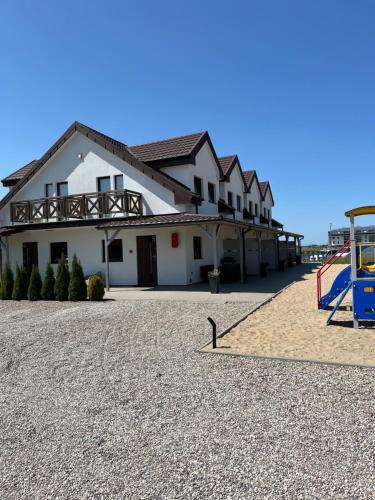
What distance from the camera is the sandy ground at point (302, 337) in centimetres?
629

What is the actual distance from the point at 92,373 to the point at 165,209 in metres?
12.5

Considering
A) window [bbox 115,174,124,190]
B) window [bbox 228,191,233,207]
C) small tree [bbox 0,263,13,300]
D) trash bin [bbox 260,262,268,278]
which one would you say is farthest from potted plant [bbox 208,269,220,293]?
window [bbox 228,191,233,207]

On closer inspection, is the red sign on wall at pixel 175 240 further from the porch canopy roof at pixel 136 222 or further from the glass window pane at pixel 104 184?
the glass window pane at pixel 104 184

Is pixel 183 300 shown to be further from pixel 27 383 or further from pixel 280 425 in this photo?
pixel 280 425

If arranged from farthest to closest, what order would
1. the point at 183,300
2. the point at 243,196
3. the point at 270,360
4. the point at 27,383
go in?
the point at 243,196 → the point at 183,300 → the point at 270,360 → the point at 27,383

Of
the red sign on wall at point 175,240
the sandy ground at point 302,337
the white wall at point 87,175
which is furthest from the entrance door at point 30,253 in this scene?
the sandy ground at point 302,337

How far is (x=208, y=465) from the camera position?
3.30 metres

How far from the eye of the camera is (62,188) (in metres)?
20.7

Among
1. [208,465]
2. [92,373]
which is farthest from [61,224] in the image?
[208,465]

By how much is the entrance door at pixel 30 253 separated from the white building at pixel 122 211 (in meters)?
0.05

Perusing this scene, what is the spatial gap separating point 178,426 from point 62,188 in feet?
60.7

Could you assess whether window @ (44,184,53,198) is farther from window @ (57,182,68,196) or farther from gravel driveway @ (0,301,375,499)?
gravel driveway @ (0,301,375,499)

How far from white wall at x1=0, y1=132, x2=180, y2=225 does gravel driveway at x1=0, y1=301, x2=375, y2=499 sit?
1161 cm

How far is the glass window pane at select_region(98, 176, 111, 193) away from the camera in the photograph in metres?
19.3
